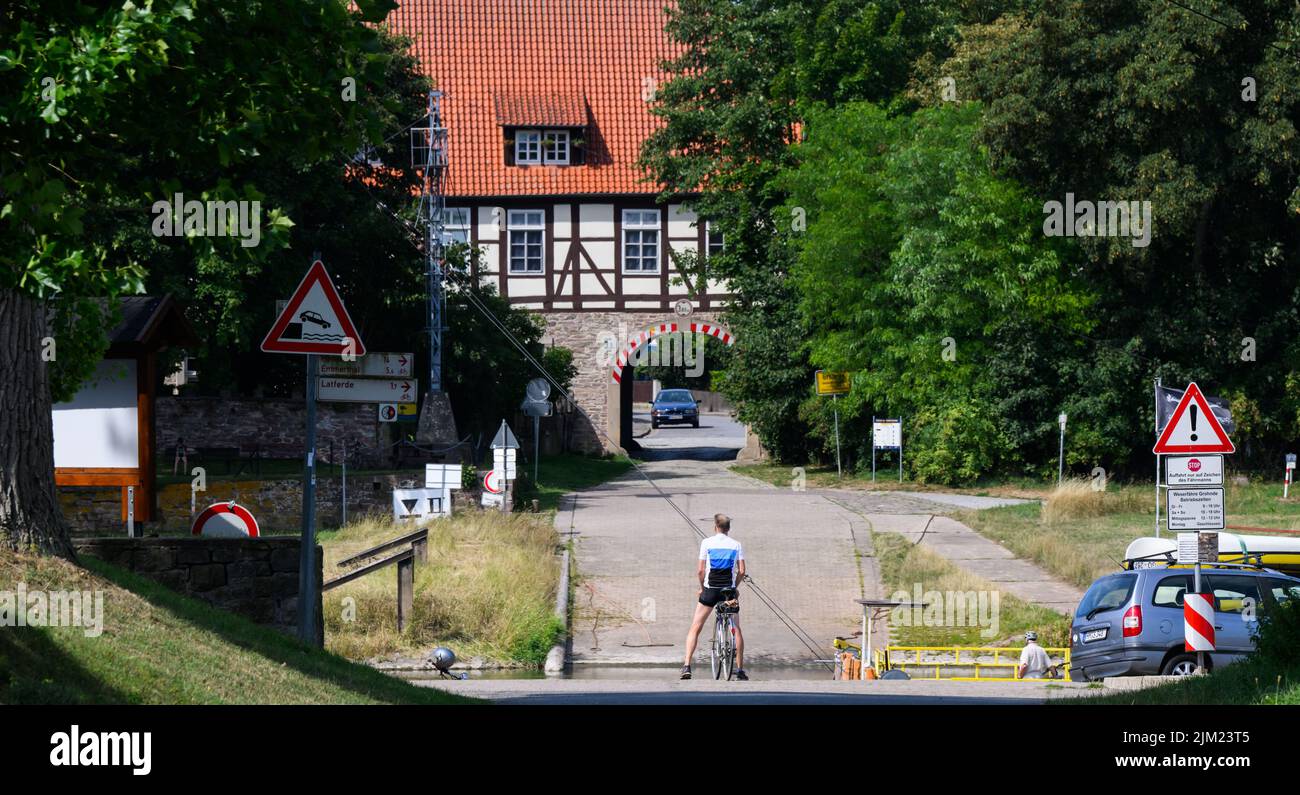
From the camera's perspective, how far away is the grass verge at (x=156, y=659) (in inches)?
303

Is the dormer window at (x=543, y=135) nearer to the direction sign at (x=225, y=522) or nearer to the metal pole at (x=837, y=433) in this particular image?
the metal pole at (x=837, y=433)

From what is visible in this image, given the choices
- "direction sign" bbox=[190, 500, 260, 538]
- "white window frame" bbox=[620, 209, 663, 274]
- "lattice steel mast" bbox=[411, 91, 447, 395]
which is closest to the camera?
"direction sign" bbox=[190, 500, 260, 538]

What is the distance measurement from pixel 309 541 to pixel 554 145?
41.6 meters

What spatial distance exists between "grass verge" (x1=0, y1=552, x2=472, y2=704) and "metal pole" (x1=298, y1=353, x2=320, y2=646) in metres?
0.65

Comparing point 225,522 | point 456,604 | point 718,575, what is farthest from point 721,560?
point 456,604

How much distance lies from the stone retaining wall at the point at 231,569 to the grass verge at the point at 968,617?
11286 mm

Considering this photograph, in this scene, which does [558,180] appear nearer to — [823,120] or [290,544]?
[823,120]

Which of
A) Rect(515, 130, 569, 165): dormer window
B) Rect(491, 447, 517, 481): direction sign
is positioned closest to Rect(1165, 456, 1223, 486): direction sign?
Rect(491, 447, 517, 481): direction sign

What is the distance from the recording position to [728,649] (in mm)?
16297

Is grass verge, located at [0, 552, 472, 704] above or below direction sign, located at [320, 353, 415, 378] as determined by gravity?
below

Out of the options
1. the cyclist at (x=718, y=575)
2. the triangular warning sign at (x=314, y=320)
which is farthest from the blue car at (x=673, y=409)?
the triangular warning sign at (x=314, y=320)

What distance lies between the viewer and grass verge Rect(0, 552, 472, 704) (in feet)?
25.3

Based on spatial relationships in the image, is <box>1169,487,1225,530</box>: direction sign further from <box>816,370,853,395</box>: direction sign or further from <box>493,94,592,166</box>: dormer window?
<box>493,94,592,166</box>: dormer window
